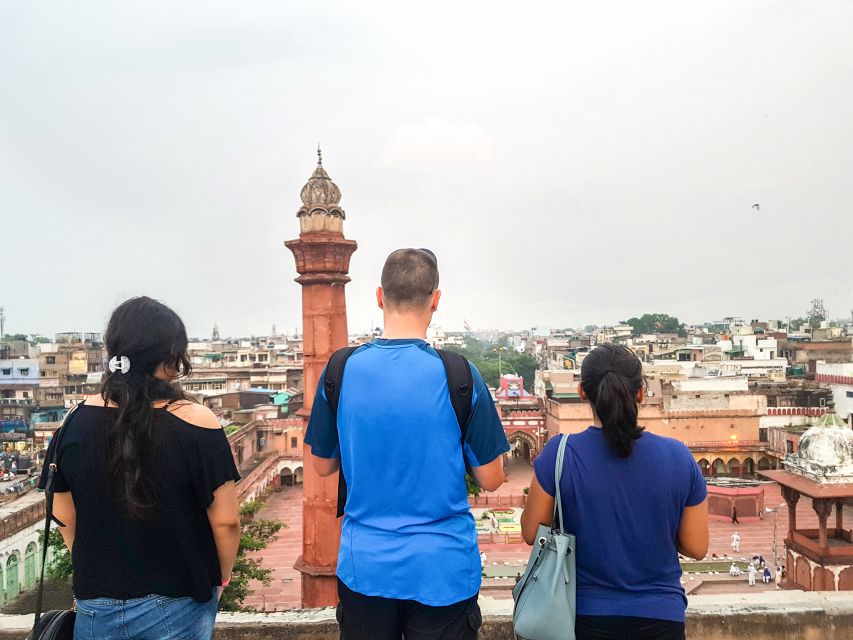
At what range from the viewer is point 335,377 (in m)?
1.91

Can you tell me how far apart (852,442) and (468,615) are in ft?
34.5

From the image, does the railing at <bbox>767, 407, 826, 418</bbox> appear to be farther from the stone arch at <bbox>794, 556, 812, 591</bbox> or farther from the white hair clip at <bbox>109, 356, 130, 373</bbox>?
the white hair clip at <bbox>109, 356, 130, 373</bbox>

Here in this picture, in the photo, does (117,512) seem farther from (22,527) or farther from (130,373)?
(22,527)

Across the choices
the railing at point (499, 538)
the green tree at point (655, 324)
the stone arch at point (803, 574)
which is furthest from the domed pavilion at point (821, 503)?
the green tree at point (655, 324)

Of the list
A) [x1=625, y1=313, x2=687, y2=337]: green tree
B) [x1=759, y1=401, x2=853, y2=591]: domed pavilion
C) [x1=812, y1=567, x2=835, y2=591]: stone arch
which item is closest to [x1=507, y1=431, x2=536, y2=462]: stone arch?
[x1=759, y1=401, x2=853, y2=591]: domed pavilion

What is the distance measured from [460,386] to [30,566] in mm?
17927

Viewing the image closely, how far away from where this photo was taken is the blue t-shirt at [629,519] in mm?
1909

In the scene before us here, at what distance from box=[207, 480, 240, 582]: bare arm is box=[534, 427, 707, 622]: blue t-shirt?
3.16 ft

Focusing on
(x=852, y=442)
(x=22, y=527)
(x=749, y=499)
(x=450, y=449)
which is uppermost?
(x=450, y=449)

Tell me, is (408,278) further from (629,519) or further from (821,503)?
(821,503)

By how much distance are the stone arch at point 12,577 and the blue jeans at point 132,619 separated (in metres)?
16.0

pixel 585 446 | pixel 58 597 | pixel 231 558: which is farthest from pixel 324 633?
pixel 58 597

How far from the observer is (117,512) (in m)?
1.73

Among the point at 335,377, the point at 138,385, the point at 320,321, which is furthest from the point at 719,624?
the point at 320,321
